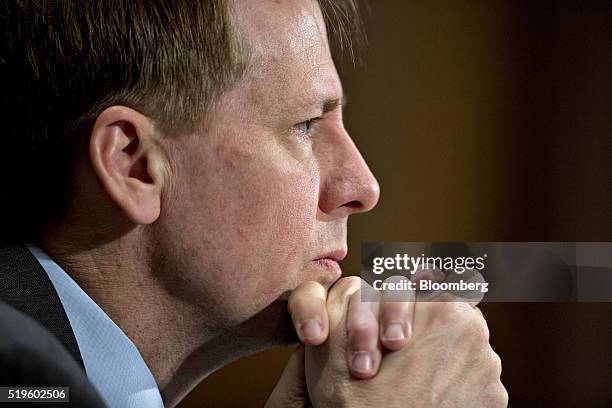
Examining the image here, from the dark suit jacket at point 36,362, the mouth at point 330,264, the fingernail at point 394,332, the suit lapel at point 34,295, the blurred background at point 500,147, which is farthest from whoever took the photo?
the blurred background at point 500,147

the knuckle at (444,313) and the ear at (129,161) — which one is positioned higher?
the ear at (129,161)

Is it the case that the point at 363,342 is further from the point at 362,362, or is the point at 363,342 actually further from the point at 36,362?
the point at 36,362

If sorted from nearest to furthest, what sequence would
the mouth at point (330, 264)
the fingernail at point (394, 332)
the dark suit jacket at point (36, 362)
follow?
the dark suit jacket at point (36, 362) → the fingernail at point (394, 332) → the mouth at point (330, 264)

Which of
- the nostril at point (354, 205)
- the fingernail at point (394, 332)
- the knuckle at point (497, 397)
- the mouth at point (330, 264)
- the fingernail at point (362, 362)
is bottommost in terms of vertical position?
the knuckle at point (497, 397)

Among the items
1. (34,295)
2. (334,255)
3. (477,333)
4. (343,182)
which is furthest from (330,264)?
(34,295)

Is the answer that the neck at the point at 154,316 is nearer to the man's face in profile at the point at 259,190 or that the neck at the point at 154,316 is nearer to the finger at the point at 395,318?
the man's face in profile at the point at 259,190

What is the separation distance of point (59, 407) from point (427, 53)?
223cm

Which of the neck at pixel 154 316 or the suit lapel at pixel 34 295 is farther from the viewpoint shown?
the neck at pixel 154 316

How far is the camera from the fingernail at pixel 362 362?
3.37ft

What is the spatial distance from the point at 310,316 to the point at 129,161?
324 millimetres

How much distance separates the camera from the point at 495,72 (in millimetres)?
2803

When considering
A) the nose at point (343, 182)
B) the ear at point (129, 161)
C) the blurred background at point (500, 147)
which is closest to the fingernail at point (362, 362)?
the nose at point (343, 182)

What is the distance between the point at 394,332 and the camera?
3.43ft

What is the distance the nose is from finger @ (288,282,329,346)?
141mm
